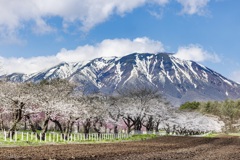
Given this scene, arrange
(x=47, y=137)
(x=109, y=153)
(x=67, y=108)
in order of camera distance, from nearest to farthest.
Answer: (x=109, y=153) → (x=67, y=108) → (x=47, y=137)

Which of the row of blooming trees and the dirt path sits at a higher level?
the row of blooming trees

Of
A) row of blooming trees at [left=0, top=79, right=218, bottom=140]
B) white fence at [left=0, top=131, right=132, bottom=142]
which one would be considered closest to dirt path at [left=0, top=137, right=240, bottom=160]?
Answer: white fence at [left=0, top=131, right=132, bottom=142]

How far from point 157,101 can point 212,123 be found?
73.4 m

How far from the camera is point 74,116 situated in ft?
209

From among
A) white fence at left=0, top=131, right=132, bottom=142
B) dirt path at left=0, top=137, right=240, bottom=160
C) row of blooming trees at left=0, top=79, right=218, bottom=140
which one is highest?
row of blooming trees at left=0, top=79, right=218, bottom=140

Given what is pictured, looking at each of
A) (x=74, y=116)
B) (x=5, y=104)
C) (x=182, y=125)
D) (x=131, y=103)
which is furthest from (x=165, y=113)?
(x=5, y=104)

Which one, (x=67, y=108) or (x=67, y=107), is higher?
(x=67, y=107)

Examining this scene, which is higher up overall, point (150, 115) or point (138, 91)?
point (138, 91)

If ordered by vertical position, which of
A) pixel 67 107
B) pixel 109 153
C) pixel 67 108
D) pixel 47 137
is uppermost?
pixel 67 107

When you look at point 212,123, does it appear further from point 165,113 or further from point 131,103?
point 131,103

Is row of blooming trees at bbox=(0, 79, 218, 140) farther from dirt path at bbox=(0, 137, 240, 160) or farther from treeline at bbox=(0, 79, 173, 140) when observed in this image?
dirt path at bbox=(0, 137, 240, 160)

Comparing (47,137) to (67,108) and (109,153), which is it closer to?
(67,108)

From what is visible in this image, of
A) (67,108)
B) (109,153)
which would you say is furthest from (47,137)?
(109,153)

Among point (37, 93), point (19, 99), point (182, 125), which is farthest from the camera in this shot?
point (182, 125)
